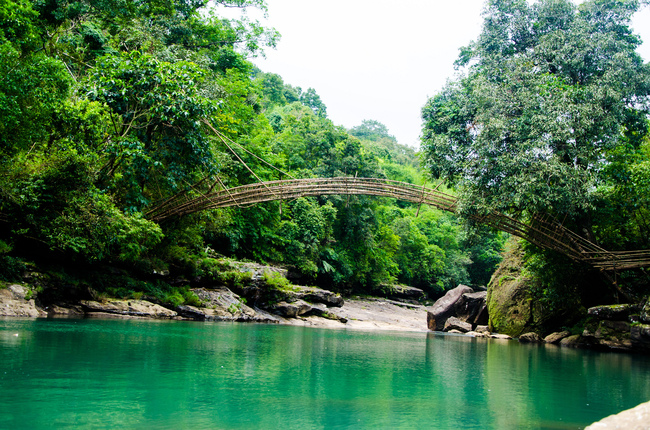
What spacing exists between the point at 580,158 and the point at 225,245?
668 inches

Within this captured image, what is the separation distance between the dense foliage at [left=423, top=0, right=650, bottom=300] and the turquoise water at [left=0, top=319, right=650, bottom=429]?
609 cm

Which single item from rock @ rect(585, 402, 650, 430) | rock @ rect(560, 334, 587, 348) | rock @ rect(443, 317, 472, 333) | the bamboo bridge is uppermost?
the bamboo bridge

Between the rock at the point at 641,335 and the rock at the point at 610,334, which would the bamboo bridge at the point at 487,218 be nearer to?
the rock at the point at 610,334

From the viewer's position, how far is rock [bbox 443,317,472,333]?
23.9 meters

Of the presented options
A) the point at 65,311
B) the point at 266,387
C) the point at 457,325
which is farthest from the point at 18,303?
the point at 457,325

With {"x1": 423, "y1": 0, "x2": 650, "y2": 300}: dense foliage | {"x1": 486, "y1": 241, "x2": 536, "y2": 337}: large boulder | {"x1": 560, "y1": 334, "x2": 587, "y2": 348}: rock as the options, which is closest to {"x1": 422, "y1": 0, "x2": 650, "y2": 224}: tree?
{"x1": 423, "y1": 0, "x2": 650, "y2": 300}: dense foliage

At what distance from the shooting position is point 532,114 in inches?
563

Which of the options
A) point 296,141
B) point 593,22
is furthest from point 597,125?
point 296,141

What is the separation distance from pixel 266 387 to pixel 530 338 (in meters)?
16.1

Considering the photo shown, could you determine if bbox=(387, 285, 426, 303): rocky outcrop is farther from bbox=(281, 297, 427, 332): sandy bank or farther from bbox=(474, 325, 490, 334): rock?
bbox=(474, 325, 490, 334): rock

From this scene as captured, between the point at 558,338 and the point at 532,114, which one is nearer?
the point at 532,114

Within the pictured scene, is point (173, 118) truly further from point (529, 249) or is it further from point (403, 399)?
point (529, 249)

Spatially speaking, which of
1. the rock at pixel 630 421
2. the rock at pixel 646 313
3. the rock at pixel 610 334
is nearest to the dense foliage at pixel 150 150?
the rock at pixel 610 334

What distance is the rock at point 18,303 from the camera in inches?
460
